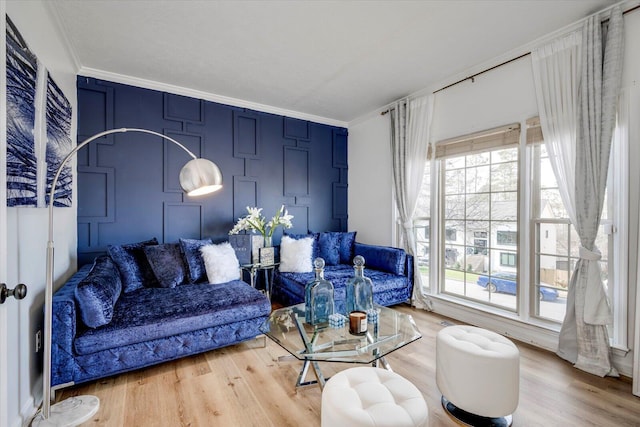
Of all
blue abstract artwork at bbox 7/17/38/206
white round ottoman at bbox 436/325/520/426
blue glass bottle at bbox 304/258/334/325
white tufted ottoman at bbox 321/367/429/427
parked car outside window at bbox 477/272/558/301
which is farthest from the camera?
parked car outside window at bbox 477/272/558/301

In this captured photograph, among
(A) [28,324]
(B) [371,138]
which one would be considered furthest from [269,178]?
(A) [28,324]

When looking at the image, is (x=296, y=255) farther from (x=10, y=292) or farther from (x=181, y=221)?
(x=10, y=292)

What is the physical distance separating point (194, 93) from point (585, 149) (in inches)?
151

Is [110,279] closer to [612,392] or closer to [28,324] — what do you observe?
[28,324]

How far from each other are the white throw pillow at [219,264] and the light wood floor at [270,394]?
710mm

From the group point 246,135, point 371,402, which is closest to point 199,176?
point 371,402

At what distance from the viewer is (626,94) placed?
2107 mm

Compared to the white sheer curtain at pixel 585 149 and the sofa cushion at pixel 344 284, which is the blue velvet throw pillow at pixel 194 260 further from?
the white sheer curtain at pixel 585 149

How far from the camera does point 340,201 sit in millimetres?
4758

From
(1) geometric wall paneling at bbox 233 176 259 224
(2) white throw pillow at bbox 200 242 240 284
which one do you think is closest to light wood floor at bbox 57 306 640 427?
(2) white throw pillow at bbox 200 242 240 284

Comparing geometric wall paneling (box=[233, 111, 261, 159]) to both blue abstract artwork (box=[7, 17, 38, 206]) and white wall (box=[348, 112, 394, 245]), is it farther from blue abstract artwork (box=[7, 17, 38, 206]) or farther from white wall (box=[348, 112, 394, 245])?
blue abstract artwork (box=[7, 17, 38, 206])

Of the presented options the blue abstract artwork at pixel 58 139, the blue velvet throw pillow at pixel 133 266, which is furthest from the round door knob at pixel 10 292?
the blue velvet throw pillow at pixel 133 266

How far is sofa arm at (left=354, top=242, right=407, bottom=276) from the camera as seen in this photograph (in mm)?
3547

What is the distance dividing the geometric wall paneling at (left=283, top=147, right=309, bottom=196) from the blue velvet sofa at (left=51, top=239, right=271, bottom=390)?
1.58 m
